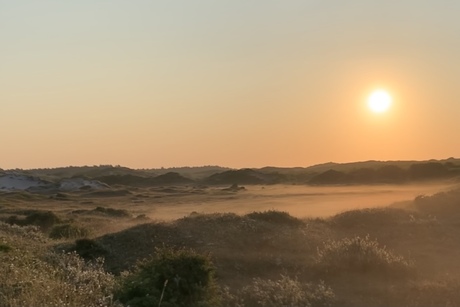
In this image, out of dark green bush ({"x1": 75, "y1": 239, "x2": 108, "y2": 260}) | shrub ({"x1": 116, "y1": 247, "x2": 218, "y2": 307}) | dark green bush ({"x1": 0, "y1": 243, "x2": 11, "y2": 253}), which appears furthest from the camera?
dark green bush ({"x1": 75, "y1": 239, "x2": 108, "y2": 260})

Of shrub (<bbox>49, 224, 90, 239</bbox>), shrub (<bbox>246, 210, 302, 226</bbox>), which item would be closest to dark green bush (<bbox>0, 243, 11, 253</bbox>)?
shrub (<bbox>49, 224, 90, 239</bbox>)

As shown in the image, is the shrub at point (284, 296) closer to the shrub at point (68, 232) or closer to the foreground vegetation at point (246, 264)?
the foreground vegetation at point (246, 264)

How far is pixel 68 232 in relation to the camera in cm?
2475

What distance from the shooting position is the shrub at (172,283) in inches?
396

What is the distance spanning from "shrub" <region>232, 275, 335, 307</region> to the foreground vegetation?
Answer: 0.02 m

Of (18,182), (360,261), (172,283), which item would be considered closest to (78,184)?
(18,182)

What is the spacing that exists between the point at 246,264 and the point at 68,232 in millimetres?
10819

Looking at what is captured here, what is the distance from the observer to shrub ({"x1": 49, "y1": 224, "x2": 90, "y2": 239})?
80.2 feet

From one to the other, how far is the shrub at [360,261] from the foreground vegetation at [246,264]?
3cm

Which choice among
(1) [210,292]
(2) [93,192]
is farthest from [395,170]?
(1) [210,292]

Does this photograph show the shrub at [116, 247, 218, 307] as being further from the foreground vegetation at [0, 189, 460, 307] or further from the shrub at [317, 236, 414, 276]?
the shrub at [317, 236, 414, 276]

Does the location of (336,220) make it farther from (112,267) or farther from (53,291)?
(53,291)

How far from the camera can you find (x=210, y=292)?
1072 cm

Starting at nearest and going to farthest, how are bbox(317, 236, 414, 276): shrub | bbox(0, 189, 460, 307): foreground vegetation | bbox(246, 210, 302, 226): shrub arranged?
bbox(0, 189, 460, 307): foreground vegetation
bbox(317, 236, 414, 276): shrub
bbox(246, 210, 302, 226): shrub
